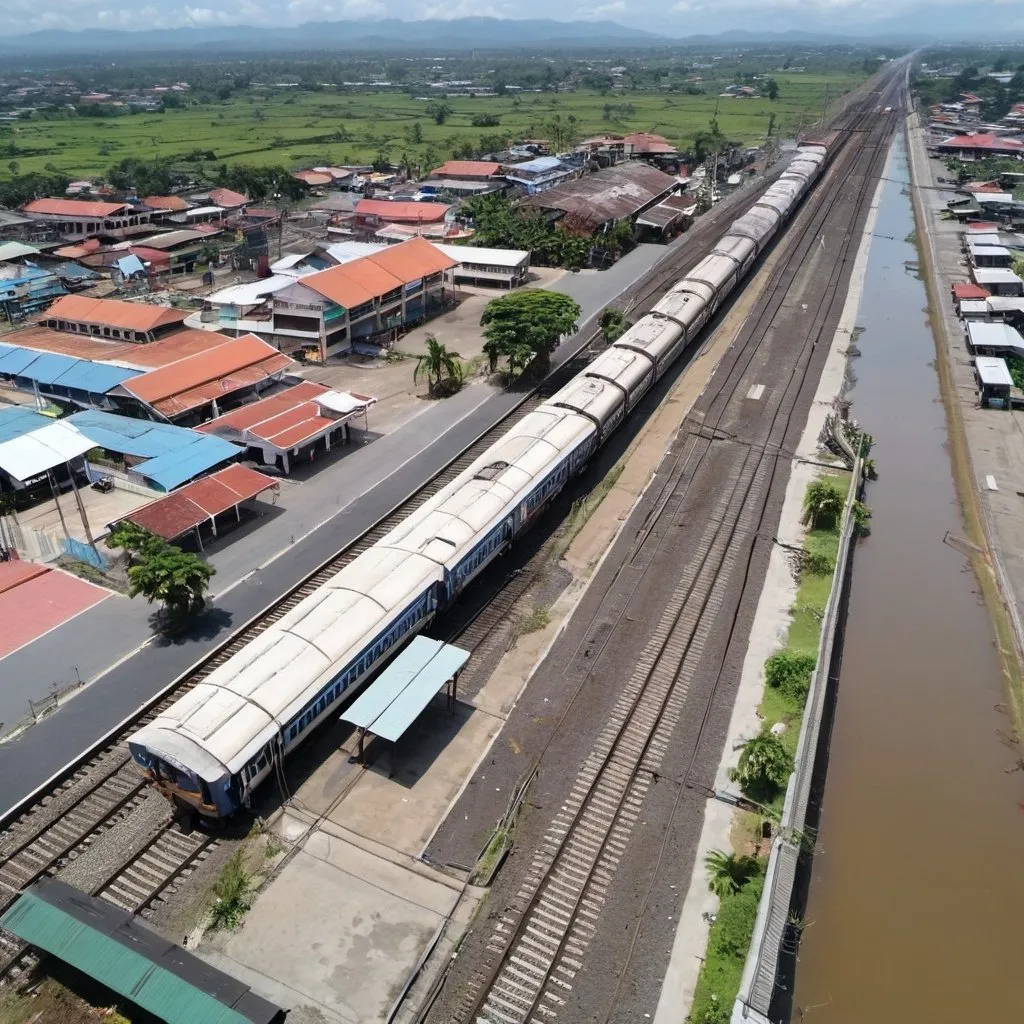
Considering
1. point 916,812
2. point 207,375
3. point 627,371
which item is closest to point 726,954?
point 916,812

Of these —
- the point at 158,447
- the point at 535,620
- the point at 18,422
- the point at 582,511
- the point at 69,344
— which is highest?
the point at 18,422

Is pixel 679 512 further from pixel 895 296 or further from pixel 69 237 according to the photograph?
pixel 69 237

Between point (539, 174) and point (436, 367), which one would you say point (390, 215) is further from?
point (436, 367)

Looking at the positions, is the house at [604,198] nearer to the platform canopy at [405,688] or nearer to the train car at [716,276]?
the train car at [716,276]

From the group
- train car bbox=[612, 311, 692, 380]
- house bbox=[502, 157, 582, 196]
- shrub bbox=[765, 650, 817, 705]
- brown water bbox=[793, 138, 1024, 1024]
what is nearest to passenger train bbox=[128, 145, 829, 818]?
train car bbox=[612, 311, 692, 380]

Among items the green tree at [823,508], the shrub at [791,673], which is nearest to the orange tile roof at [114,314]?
the green tree at [823,508]
